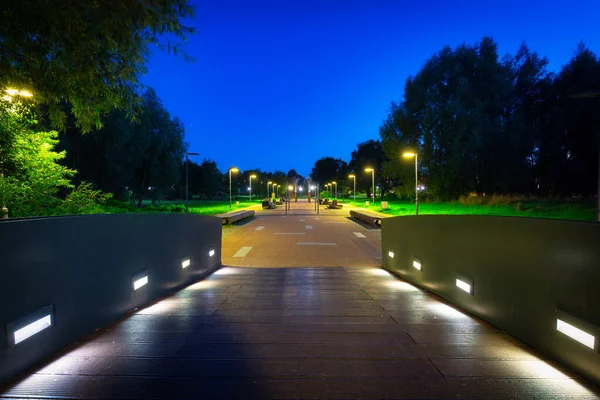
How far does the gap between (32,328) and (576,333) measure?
4269 millimetres

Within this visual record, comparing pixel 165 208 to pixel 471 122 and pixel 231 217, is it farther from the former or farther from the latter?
pixel 471 122

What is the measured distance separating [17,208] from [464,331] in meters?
11.2

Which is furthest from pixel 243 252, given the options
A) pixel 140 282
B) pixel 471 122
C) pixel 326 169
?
pixel 326 169

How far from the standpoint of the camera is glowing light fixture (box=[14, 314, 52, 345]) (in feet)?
8.87

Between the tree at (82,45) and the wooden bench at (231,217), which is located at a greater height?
the tree at (82,45)

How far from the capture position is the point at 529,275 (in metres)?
3.42

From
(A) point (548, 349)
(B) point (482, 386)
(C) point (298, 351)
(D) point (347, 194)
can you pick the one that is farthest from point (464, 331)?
(D) point (347, 194)

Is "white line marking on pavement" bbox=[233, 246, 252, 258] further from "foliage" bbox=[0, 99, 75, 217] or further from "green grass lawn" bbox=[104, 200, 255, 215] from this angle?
"foliage" bbox=[0, 99, 75, 217]

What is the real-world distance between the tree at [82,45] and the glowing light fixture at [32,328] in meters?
3.06

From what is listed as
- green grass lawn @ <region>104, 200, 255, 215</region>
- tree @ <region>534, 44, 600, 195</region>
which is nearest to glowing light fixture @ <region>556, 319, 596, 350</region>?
green grass lawn @ <region>104, 200, 255, 215</region>

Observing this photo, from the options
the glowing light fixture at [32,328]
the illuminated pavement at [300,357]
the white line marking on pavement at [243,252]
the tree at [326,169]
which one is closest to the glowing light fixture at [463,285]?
the illuminated pavement at [300,357]

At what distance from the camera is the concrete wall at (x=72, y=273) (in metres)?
2.68

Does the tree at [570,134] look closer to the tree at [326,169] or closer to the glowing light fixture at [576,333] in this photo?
the glowing light fixture at [576,333]

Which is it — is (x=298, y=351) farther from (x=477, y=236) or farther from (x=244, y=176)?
(x=244, y=176)
